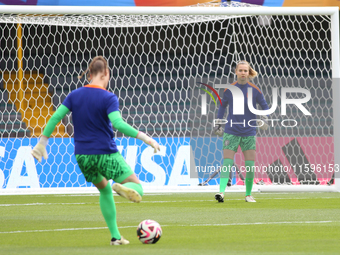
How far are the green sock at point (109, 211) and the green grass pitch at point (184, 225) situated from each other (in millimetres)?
144

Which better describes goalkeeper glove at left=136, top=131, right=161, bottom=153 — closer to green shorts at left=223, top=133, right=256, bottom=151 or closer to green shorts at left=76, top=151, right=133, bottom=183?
green shorts at left=76, top=151, right=133, bottom=183

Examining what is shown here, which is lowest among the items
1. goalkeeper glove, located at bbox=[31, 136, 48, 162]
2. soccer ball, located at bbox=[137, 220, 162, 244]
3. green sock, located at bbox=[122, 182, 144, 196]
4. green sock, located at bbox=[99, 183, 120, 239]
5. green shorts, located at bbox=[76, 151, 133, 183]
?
soccer ball, located at bbox=[137, 220, 162, 244]

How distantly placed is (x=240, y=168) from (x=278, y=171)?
2.39 ft

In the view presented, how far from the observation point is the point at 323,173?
1014 cm

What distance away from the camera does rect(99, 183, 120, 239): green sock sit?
12.3 feet

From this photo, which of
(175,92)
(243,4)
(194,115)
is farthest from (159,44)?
(243,4)

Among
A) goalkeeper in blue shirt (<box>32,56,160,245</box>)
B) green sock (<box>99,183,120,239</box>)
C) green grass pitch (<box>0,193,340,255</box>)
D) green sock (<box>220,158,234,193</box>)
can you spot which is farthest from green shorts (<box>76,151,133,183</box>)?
green sock (<box>220,158,234,193</box>)

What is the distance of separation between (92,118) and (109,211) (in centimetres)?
64

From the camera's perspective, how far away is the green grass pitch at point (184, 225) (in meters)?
A: 3.61

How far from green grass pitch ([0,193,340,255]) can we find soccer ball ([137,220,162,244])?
5 centimetres

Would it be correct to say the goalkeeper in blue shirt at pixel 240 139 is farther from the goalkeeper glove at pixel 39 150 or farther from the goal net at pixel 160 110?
the goalkeeper glove at pixel 39 150

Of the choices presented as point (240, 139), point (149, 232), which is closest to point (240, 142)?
point (240, 139)

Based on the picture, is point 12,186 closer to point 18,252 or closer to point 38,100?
point 38,100

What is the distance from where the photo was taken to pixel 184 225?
16.3ft
